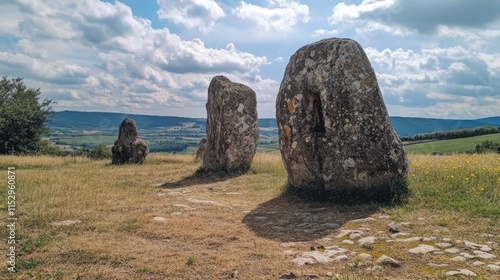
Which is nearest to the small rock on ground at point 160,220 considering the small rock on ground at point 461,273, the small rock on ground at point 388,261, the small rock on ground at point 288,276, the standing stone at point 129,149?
the small rock on ground at point 288,276

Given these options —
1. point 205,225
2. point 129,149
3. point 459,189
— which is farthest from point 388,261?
point 129,149

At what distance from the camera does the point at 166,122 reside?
569ft

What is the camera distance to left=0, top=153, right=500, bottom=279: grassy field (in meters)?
4.68

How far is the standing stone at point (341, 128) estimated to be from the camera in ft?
27.5

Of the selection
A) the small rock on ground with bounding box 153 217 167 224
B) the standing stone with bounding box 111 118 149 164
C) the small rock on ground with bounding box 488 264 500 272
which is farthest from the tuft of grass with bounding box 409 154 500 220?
the standing stone with bounding box 111 118 149 164

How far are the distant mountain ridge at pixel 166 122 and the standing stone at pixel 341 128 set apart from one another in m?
70.9

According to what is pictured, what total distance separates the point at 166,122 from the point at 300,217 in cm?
17129

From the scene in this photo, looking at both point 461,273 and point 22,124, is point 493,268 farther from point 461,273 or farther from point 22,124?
point 22,124

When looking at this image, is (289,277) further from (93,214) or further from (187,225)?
(93,214)

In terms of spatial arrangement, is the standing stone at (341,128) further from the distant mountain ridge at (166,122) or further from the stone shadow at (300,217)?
the distant mountain ridge at (166,122)

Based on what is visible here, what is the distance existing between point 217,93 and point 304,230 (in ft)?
34.9

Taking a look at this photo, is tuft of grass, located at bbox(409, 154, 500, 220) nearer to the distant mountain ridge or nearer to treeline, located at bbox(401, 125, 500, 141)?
treeline, located at bbox(401, 125, 500, 141)

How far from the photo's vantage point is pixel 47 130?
3306 cm

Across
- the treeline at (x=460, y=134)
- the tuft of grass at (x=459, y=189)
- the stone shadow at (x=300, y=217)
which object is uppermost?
the treeline at (x=460, y=134)
